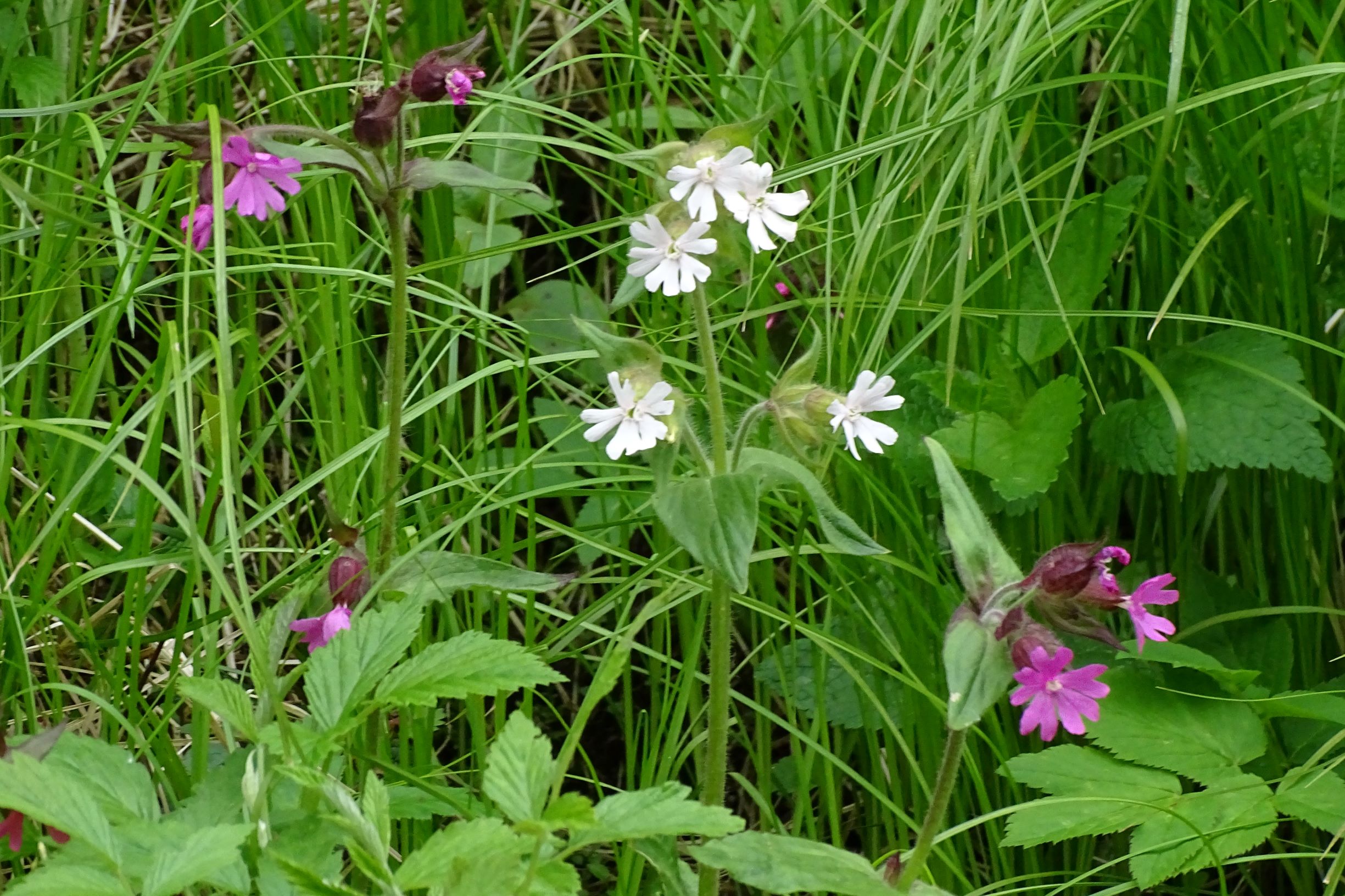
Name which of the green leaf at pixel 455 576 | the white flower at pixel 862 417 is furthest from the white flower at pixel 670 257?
the green leaf at pixel 455 576

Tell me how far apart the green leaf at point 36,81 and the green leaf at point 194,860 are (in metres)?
1.06

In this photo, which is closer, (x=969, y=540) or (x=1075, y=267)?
(x=969, y=540)

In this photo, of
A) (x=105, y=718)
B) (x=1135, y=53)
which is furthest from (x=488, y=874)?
(x=1135, y=53)

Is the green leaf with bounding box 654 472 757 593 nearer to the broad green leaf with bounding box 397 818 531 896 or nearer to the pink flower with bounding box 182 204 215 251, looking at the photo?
the broad green leaf with bounding box 397 818 531 896

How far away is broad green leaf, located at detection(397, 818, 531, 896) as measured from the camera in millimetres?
645

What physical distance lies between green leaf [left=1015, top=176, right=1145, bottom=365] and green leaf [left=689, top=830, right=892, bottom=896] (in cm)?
61

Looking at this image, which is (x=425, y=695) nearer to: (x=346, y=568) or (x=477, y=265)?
(x=346, y=568)

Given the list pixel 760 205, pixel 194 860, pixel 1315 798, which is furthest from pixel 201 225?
pixel 1315 798

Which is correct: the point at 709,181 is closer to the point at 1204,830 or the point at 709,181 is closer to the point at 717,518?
the point at 717,518

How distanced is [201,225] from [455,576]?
1.19 feet

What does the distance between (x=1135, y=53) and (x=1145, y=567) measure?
57cm

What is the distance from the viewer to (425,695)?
0.74 metres

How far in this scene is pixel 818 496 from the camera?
0.94 m

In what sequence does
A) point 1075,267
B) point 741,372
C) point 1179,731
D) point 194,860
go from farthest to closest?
point 741,372
point 1075,267
point 1179,731
point 194,860
